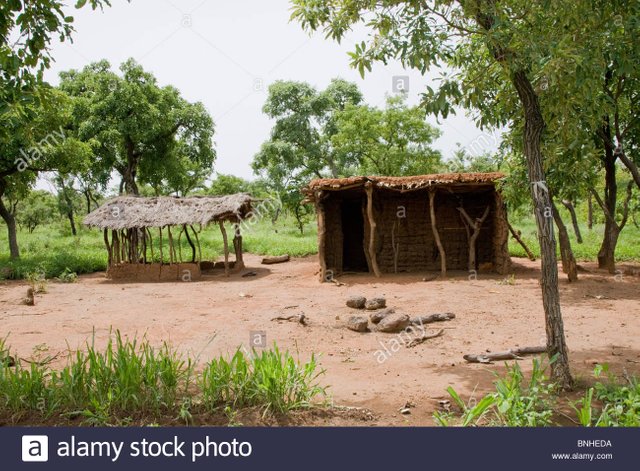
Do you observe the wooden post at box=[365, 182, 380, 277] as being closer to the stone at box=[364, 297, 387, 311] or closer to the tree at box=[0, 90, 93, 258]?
the stone at box=[364, 297, 387, 311]

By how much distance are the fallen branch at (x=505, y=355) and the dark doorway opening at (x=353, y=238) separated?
33.3 feet

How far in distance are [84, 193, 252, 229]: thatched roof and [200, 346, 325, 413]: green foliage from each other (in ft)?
36.7

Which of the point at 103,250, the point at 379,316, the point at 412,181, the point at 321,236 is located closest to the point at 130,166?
the point at 103,250

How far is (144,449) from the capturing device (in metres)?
3.44

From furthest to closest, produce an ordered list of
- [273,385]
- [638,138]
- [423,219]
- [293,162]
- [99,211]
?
[293,162] < [99,211] < [423,219] < [638,138] < [273,385]

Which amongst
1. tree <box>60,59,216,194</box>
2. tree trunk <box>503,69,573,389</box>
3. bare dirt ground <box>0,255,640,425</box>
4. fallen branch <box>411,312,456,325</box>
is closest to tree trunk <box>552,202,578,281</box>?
bare dirt ground <box>0,255,640,425</box>

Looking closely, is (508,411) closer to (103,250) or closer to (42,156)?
(42,156)

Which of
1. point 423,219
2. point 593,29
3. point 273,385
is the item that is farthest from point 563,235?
point 273,385

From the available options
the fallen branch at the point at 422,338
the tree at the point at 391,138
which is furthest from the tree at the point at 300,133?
the fallen branch at the point at 422,338

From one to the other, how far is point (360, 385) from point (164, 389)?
2.06 meters

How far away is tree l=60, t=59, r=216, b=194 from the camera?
20359 mm

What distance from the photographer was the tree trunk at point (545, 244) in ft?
15.9

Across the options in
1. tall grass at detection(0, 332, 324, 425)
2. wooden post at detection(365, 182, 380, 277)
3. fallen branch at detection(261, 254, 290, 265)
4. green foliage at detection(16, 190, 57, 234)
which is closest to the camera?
tall grass at detection(0, 332, 324, 425)

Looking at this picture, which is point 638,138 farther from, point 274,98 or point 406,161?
point 274,98
